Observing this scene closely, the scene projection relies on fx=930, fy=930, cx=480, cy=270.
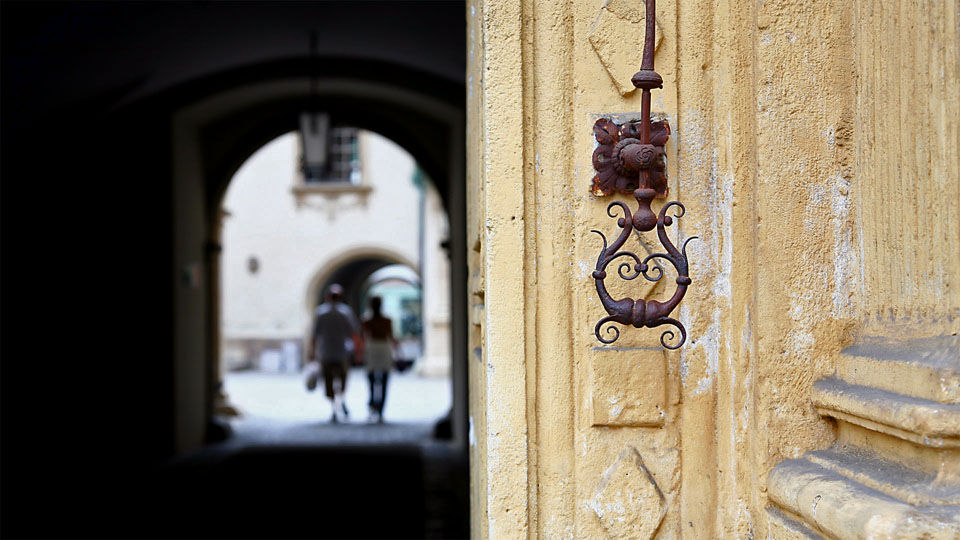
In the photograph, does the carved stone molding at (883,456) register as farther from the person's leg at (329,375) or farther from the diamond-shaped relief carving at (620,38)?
the person's leg at (329,375)

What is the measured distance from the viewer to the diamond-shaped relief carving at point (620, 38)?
2014mm

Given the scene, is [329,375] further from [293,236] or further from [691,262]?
[293,236]

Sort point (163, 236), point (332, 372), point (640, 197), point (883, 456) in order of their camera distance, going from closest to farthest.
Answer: point (883, 456), point (640, 197), point (163, 236), point (332, 372)

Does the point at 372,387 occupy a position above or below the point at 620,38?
below

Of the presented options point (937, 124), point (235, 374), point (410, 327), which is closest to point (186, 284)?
point (937, 124)

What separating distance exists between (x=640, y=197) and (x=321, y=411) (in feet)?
→ 40.3

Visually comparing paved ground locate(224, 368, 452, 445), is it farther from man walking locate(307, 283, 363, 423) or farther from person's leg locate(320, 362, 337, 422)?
man walking locate(307, 283, 363, 423)

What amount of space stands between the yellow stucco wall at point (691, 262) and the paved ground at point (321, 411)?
824cm

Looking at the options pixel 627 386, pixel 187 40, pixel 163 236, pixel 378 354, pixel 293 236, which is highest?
pixel 187 40

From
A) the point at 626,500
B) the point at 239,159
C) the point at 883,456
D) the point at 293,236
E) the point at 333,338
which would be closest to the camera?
the point at 883,456

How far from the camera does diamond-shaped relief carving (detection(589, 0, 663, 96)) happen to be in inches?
79.3

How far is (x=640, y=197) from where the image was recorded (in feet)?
6.04

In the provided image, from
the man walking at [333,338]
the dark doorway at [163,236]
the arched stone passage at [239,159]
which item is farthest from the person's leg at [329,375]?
the dark doorway at [163,236]

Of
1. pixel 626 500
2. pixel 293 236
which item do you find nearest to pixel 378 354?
pixel 626 500
